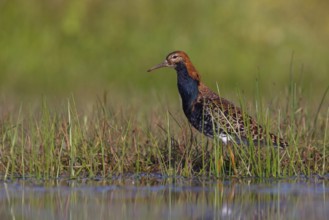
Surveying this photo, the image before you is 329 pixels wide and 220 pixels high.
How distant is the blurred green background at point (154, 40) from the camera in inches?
934

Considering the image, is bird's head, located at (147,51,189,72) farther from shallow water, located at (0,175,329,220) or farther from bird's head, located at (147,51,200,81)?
shallow water, located at (0,175,329,220)

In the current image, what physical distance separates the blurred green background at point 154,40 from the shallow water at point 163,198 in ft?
33.2

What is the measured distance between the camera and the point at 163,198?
12.2 metres

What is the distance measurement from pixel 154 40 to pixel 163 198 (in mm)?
12637

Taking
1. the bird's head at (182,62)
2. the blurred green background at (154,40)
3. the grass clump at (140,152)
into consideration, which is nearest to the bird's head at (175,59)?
the bird's head at (182,62)

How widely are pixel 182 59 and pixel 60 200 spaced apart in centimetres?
349

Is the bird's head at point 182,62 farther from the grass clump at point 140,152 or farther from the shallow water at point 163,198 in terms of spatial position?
the shallow water at point 163,198

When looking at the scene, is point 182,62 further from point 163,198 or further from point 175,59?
point 163,198

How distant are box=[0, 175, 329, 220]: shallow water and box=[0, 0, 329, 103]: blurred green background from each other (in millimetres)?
10122

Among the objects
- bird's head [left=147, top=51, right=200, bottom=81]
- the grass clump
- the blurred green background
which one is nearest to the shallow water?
the grass clump

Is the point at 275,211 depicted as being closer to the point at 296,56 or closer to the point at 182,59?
the point at 182,59

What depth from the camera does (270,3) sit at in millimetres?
25422

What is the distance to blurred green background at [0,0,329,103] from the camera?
23734 millimetres

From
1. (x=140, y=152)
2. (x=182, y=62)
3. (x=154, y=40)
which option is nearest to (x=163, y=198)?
(x=140, y=152)
